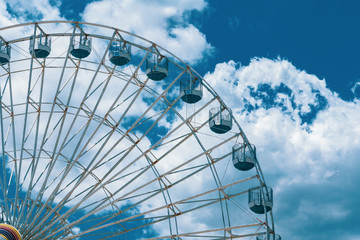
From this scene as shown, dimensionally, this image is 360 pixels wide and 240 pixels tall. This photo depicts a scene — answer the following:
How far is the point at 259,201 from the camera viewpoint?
3581 centimetres

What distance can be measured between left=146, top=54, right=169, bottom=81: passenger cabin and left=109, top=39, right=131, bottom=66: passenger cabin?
115 centimetres

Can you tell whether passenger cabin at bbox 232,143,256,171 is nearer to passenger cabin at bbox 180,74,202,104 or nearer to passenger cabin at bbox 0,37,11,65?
passenger cabin at bbox 180,74,202,104

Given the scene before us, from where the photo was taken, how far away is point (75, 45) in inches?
1394

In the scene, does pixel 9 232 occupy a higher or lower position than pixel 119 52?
lower

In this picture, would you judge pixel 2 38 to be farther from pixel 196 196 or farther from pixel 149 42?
pixel 196 196

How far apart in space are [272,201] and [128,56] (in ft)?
36.1

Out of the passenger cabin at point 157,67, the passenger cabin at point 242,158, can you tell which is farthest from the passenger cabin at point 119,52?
the passenger cabin at point 242,158

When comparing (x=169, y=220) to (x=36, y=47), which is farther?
(x=169, y=220)

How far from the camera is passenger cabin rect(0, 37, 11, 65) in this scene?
1393 inches

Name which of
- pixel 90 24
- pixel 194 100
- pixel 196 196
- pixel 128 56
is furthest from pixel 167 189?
pixel 90 24

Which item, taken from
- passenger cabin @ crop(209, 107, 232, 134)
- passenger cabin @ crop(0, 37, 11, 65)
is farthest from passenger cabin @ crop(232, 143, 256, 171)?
passenger cabin @ crop(0, 37, 11, 65)

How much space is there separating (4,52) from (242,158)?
1395 cm

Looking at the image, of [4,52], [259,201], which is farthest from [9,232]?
[259,201]

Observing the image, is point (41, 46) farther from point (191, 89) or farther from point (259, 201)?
point (259, 201)
